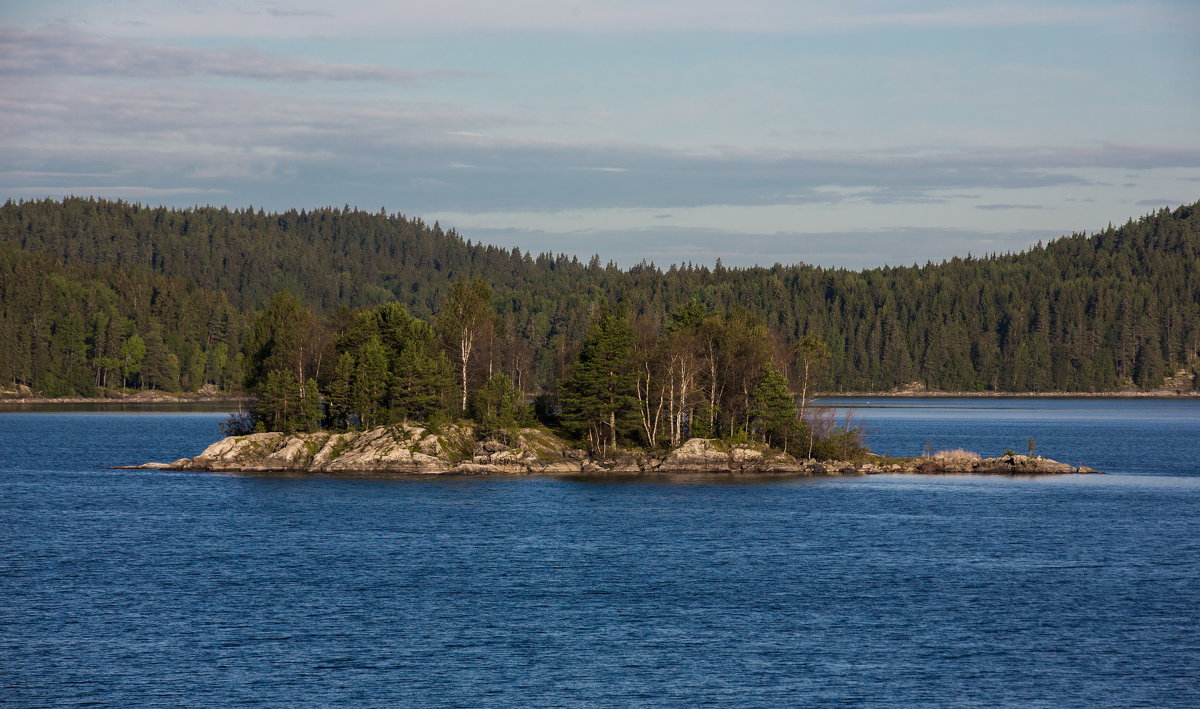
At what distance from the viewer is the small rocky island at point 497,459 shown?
11225 cm

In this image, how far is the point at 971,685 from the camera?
4403cm

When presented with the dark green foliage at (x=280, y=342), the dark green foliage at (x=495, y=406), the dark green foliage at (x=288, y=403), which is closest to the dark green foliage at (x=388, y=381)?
the dark green foliage at (x=288, y=403)

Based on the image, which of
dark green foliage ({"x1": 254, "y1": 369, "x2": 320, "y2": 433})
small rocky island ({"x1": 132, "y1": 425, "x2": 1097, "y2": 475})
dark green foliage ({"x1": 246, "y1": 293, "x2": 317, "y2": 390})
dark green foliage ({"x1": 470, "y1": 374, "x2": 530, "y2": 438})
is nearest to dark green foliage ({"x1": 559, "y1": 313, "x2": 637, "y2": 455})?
small rocky island ({"x1": 132, "y1": 425, "x2": 1097, "y2": 475})

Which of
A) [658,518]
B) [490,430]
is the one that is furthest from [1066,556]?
[490,430]

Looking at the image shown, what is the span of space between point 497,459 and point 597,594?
175 ft

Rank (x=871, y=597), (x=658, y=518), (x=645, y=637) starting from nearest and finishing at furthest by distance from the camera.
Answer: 1. (x=645, y=637)
2. (x=871, y=597)
3. (x=658, y=518)

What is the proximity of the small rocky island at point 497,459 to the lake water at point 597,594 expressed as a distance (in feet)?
25.3

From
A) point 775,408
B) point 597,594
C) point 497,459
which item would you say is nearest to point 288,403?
point 497,459

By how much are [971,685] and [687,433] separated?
75.7m

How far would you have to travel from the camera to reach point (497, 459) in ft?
368

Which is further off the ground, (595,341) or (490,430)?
(595,341)

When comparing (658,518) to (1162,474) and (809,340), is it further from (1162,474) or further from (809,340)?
(1162,474)

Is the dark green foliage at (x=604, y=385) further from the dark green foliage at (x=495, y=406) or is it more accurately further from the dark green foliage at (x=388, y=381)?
the dark green foliage at (x=388, y=381)

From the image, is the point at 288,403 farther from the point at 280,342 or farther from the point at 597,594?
the point at 597,594
